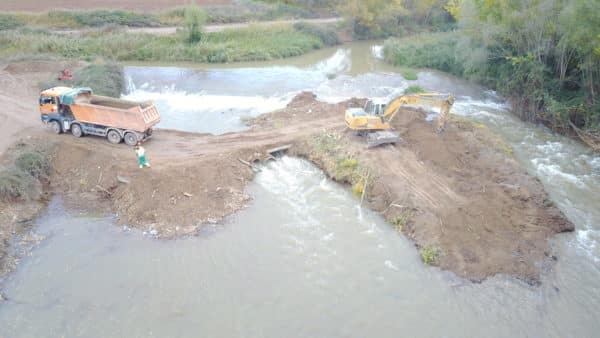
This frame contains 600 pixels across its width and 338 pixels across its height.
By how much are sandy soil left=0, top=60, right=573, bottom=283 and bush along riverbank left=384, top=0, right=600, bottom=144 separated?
5301mm

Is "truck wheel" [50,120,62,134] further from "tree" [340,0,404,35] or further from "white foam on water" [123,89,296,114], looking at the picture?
"tree" [340,0,404,35]

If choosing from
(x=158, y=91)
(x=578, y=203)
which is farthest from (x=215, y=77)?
(x=578, y=203)

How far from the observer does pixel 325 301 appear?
12.1m

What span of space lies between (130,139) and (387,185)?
456 inches

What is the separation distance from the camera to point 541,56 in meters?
24.8

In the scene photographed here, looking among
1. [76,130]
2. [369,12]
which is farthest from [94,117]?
[369,12]

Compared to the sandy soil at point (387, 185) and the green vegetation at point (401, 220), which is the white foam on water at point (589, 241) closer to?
the sandy soil at point (387, 185)

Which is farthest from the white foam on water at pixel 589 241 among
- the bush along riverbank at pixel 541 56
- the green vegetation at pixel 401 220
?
the bush along riverbank at pixel 541 56

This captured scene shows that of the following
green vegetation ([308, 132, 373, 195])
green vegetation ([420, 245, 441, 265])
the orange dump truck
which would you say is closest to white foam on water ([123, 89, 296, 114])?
the orange dump truck

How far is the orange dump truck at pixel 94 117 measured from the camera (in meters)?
18.4

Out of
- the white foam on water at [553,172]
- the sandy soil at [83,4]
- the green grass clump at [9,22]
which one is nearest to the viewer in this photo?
the white foam on water at [553,172]

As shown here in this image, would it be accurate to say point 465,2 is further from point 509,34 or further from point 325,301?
point 325,301

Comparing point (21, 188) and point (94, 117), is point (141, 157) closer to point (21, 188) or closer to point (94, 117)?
point (94, 117)

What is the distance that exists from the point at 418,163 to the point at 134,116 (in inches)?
495
